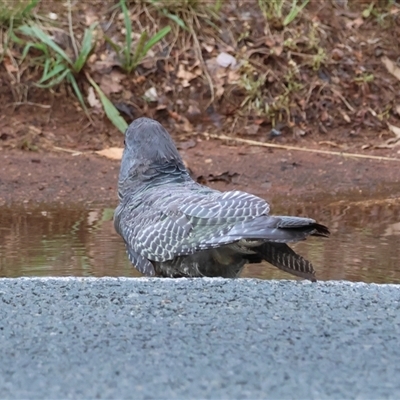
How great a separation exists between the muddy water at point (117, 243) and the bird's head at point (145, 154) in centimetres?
53

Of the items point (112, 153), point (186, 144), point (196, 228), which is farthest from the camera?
point (186, 144)

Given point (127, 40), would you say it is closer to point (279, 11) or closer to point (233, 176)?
point (279, 11)

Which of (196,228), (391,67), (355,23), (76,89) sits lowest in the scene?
(76,89)

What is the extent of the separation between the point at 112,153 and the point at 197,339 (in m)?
5.60

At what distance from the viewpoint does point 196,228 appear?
15.4ft

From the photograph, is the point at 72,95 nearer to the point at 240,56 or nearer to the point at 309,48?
the point at 240,56

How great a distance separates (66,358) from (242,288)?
111 centimetres

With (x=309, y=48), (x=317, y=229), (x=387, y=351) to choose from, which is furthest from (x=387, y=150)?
(x=387, y=351)

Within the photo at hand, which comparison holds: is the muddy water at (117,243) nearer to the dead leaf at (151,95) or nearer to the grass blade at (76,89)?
the grass blade at (76,89)

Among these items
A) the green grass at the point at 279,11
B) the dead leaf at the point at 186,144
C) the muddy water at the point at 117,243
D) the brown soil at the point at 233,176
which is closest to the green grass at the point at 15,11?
the brown soil at the point at 233,176

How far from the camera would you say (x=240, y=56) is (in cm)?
1043

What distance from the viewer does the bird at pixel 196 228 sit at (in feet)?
14.7

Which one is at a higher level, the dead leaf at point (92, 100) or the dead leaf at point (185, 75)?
the dead leaf at point (185, 75)

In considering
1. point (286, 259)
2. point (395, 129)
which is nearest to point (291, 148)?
point (395, 129)
